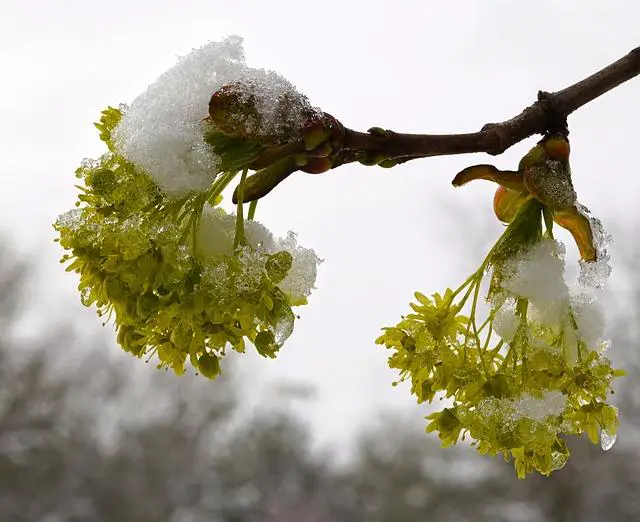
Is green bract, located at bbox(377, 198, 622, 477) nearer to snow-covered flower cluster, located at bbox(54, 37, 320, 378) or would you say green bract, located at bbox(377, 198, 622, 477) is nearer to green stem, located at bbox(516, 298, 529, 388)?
green stem, located at bbox(516, 298, 529, 388)

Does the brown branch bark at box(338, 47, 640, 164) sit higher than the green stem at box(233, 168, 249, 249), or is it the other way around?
the brown branch bark at box(338, 47, 640, 164)

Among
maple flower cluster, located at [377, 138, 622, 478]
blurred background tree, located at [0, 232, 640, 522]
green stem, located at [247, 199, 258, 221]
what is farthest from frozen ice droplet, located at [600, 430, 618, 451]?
blurred background tree, located at [0, 232, 640, 522]

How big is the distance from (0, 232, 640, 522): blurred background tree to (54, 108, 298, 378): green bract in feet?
32.1

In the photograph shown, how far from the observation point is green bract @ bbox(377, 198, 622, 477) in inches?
38.6

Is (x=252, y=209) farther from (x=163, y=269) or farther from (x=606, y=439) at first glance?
(x=606, y=439)

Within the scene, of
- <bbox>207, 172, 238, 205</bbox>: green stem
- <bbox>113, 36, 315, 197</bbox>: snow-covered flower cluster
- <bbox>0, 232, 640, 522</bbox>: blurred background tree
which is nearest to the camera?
<bbox>113, 36, 315, 197</bbox>: snow-covered flower cluster

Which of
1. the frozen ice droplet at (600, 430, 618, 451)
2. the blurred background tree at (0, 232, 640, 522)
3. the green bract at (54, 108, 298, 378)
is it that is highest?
the blurred background tree at (0, 232, 640, 522)

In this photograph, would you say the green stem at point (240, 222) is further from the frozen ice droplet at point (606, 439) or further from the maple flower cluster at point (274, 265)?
the frozen ice droplet at point (606, 439)

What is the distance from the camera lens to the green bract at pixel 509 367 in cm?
98

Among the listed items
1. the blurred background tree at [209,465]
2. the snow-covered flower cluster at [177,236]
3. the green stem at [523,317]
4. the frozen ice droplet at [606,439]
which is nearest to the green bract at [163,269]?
the snow-covered flower cluster at [177,236]

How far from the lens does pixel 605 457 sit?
1047cm

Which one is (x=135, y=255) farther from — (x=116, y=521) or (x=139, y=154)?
(x=116, y=521)

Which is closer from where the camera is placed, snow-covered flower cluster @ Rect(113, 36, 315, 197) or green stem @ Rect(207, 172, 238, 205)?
snow-covered flower cluster @ Rect(113, 36, 315, 197)

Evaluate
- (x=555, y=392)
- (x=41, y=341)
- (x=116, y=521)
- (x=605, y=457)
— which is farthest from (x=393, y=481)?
(x=555, y=392)
